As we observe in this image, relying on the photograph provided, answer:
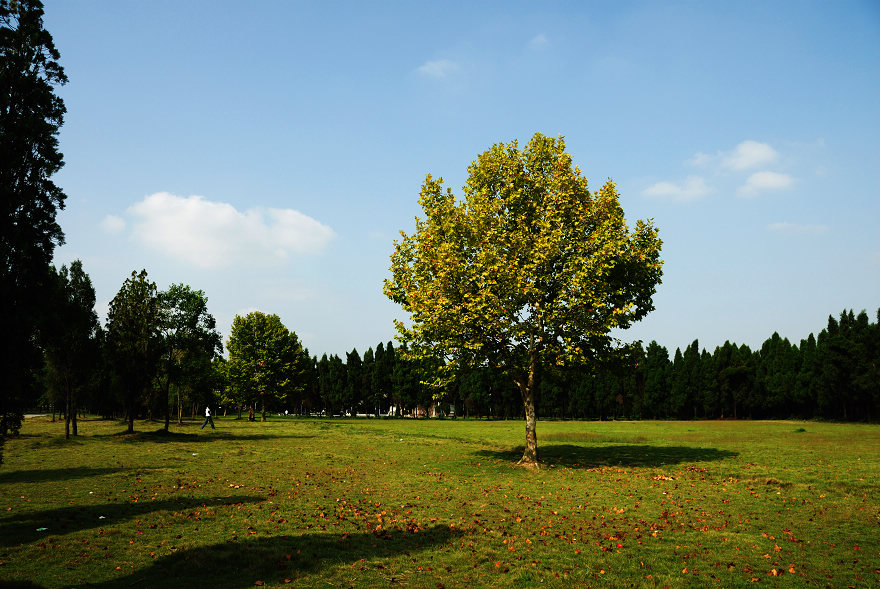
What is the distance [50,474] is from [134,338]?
2422cm

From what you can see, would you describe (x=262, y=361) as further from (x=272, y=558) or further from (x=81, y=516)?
(x=272, y=558)

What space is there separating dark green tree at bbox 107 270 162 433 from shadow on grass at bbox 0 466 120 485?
21.1m

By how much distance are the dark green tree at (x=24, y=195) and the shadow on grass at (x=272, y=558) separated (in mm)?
8006

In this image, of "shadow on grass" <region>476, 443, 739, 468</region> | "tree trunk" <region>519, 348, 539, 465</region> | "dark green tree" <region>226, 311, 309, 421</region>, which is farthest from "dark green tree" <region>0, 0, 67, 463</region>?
"dark green tree" <region>226, 311, 309, 421</region>

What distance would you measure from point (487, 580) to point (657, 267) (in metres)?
22.1

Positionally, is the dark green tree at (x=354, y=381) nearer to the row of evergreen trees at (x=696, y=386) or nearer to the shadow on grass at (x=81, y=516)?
the row of evergreen trees at (x=696, y=386)

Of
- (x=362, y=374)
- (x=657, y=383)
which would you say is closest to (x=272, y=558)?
(x=657, y=383)

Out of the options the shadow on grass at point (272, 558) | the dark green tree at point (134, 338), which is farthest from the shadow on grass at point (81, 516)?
the dark green tree at point (134, 338)

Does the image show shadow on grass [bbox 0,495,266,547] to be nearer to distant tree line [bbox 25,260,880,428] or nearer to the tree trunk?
distant tree line [bbox 25,260,880,428]

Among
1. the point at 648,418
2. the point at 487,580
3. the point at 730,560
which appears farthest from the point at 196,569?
the point at 648,418

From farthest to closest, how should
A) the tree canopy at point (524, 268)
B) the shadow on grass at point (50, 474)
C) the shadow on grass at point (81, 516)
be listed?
the tree canopy at point (524, 268) → the shadow on grass at point (50, 474) → the shadow on grass at point (81, 516)

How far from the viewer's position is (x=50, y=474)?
2480 centimetres

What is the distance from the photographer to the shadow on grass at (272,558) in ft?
35.2

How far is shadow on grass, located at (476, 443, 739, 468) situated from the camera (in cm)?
3222
